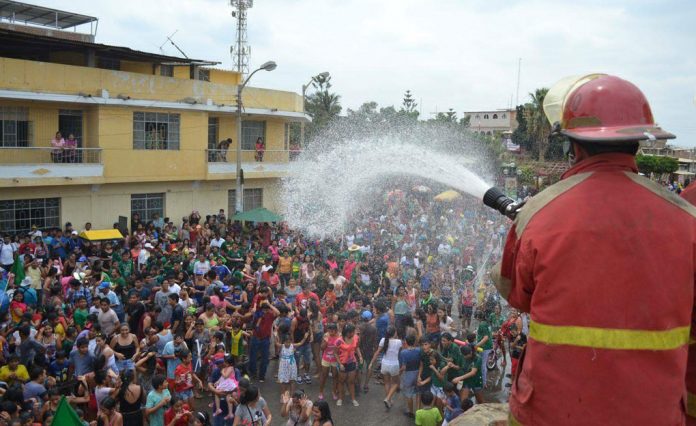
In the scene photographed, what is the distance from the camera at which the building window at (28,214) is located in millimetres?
18531

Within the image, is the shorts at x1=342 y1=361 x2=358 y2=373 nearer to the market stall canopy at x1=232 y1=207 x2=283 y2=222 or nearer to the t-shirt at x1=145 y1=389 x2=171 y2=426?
the t-shirt at x1=145 y1=389 x2=171 y2=426

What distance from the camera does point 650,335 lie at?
5.85 feet

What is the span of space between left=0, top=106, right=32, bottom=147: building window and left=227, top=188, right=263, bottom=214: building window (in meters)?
8.39

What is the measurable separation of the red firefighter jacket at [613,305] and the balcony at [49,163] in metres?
19.4

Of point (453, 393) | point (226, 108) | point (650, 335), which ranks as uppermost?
point (226, 108)

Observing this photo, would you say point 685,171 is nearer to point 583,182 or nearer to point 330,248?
point 330,248

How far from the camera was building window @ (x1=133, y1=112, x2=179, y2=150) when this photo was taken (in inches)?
851

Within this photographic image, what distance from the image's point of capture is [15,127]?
746 inches

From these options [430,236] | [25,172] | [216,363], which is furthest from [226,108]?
[216,363]

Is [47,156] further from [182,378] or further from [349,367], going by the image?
[349,367]

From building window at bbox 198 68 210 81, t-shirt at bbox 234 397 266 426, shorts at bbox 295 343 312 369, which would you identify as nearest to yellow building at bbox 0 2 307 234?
building window at bbox 198 68 210 81

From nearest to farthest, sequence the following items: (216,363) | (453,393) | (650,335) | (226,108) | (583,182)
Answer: (650,335) < (583,182) < (453,393) < (216,363) < (226,108)

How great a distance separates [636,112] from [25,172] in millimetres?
19679

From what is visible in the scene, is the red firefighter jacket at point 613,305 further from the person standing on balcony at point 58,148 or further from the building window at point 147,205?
the building window at point 147,205
